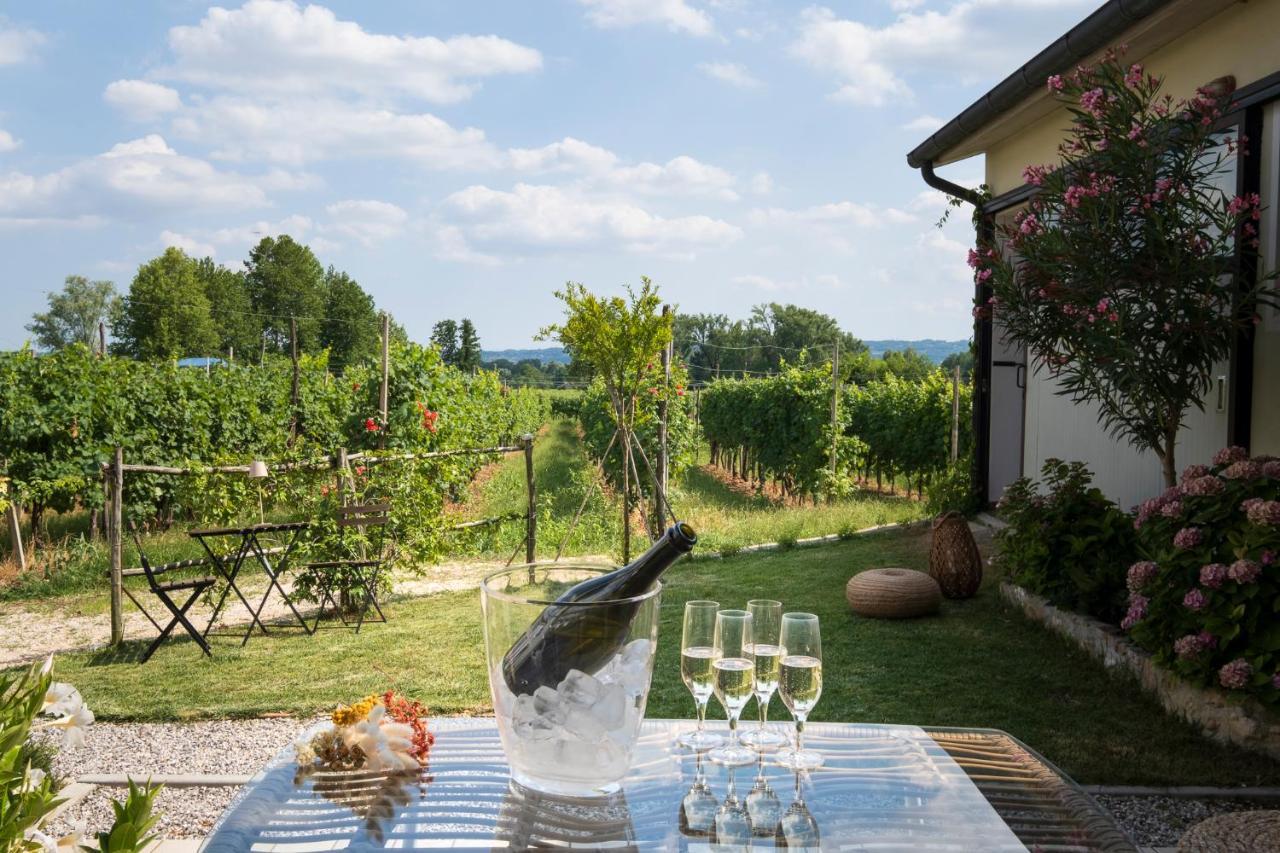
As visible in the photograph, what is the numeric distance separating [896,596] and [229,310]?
192 feet

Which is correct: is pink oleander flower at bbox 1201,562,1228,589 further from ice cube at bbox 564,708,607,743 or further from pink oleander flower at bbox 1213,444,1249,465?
ice cube at bbox 564,708,607,743

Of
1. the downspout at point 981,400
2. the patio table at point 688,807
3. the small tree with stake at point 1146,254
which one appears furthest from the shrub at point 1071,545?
the patio table at point 688,807

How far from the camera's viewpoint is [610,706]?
1402mm

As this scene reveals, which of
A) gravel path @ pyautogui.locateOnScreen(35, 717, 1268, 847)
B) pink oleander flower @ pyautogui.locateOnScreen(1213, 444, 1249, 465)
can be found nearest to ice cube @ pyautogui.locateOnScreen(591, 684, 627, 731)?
gravel path @ pyautogui.locateOnScreen(35, 717, 1268, 847)

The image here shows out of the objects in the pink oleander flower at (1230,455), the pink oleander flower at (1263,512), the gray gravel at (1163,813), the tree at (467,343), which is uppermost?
the tree at (467,343)

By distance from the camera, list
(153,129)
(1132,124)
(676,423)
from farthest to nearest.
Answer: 1. (153,129)
2. (676,423)
3. (1132,124)

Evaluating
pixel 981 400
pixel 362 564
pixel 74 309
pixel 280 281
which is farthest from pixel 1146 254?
pixel 74 309

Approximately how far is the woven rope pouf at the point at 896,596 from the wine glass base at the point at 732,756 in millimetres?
4536

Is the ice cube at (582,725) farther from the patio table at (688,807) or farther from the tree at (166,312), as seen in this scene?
the tree at (166,312)

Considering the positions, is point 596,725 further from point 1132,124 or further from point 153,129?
point 153,129

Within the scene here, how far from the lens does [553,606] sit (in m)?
1.43

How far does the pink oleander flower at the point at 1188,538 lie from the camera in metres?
3.82

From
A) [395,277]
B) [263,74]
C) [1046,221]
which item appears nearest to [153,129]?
[395,277]

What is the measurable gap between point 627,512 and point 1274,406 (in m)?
5.14
